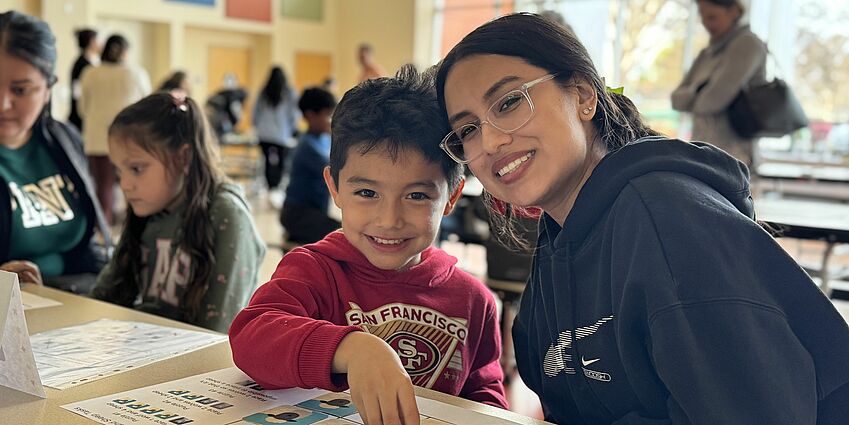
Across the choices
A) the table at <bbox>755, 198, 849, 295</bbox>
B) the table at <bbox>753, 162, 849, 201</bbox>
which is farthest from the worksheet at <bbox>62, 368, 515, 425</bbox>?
the table at <bbox>753, 162, 849, 201</bbox>

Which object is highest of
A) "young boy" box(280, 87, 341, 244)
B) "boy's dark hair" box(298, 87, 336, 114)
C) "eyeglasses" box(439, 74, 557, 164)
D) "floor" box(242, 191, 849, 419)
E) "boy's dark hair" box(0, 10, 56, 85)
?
"boy's dark hair" box(0, 10, 56, 85)

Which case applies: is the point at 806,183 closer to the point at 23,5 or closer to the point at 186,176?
the point at 186,176

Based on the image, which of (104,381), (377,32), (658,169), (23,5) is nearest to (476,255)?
(104,381)

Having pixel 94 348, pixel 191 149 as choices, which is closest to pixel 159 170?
pixel 191 149

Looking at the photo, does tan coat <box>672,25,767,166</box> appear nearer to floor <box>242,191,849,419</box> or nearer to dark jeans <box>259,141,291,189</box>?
floor <box>242,191,849,419</box>

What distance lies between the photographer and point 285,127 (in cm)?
840

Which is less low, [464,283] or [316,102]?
[316,102]

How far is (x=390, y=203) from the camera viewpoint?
1.26 m

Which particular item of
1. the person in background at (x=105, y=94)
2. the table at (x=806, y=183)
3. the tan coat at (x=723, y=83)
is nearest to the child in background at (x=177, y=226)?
the tan coat at (x=723, y=83)

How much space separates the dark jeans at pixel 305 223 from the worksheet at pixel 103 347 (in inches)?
A: 96.8

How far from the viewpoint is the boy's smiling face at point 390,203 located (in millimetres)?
1255

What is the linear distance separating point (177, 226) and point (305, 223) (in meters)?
2.07

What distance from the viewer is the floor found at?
3.05 metres

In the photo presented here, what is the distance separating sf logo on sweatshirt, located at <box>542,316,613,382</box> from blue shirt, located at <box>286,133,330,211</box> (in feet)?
9.68
